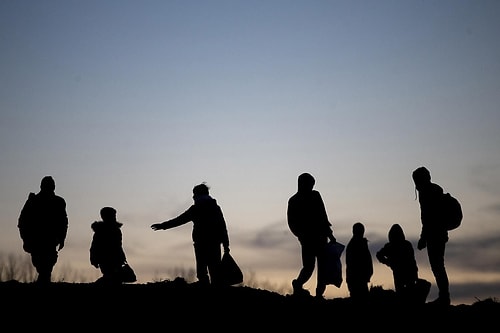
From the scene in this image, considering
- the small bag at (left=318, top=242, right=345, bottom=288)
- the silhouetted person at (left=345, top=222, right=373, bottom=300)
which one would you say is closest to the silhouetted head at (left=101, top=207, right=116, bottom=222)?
the small bag at (left=318, top=242, right=345, bottom=288)

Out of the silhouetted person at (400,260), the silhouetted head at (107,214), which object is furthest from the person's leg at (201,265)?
the silhouetted person at (400,260)

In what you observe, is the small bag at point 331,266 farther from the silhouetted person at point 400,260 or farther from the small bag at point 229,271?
the small bag at point 229,271

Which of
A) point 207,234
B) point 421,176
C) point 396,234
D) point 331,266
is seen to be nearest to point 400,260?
point 396,234

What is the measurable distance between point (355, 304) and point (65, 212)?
224 inches

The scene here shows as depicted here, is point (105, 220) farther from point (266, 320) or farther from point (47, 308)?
point (266, 320)

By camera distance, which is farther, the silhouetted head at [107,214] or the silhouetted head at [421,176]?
the silhouetted head at [107,214]

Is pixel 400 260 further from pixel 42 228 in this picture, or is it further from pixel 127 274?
pixel 42 228

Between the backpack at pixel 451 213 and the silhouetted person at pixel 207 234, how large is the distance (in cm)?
412

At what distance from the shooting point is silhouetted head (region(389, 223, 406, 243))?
46.5 feet

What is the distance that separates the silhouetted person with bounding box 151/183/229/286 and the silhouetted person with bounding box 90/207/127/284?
1.44 m

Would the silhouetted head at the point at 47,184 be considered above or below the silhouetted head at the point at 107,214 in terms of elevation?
above

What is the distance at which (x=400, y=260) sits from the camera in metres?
14.0

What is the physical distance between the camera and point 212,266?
13969 millimetres

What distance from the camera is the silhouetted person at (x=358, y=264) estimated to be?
14.4m
